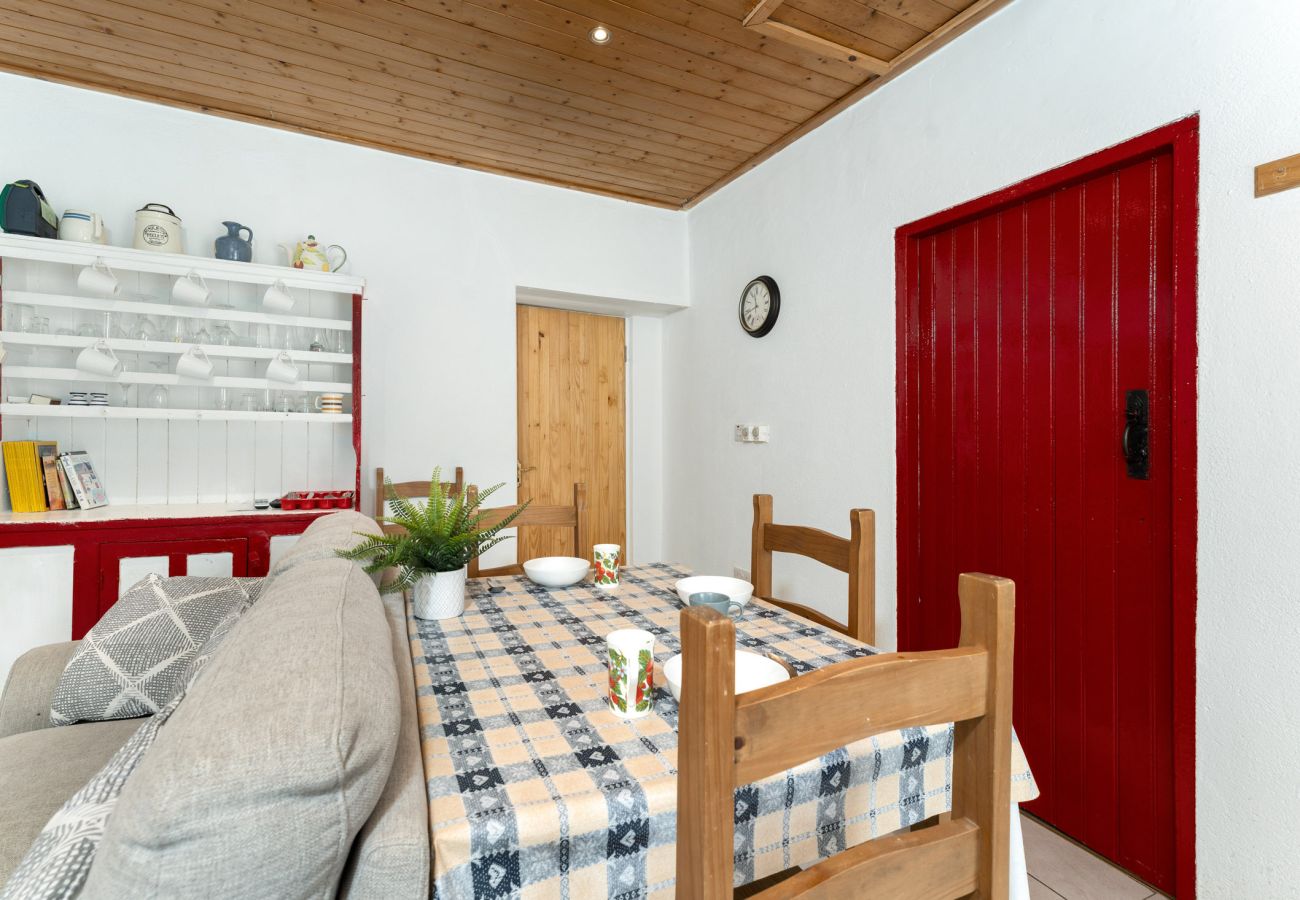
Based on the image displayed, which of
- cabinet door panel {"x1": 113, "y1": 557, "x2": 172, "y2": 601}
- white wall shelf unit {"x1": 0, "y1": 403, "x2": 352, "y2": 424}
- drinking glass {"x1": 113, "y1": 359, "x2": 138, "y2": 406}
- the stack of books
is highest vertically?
drinking glass {"x1": 113, "y1": 359, "x2": 138, "y2": 406}

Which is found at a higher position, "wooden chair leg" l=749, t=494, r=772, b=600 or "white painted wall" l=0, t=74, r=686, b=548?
"white painted wall" l=0, t=74, r=686, b=548

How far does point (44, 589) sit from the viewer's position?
212 cm

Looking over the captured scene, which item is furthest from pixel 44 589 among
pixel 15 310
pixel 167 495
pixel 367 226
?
pixel 367 226

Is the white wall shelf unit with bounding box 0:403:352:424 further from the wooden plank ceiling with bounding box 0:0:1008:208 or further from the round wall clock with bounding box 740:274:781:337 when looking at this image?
the round wall clock with bounding box 740:274:781:337

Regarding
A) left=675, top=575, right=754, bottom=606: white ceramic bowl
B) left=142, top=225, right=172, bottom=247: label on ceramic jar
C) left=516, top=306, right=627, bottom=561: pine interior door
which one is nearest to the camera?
left=675, top=575, right=754, bottom=606: white ceramic bowl

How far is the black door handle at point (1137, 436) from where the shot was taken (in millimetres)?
1663

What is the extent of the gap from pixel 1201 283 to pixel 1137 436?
1.31ft

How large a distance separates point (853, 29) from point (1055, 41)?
600 mm

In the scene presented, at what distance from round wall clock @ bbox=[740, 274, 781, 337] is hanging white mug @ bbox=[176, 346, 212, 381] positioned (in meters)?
2.34

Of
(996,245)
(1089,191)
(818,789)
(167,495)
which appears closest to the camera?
(818,789)

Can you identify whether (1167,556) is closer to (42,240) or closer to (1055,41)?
(1055,41)

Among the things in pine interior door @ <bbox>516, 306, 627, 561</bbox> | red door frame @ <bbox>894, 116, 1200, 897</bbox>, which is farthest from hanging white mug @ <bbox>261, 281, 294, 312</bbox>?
red door frame @ <bbox>894, 116, 1200, 897</bbox>

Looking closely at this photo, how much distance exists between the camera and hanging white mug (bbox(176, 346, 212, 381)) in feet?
7.95

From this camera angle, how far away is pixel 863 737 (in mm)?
563
